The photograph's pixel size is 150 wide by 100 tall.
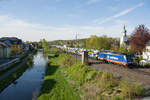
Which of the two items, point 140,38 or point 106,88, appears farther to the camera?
point 140,38

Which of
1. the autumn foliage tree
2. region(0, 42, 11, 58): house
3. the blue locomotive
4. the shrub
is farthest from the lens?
region(0, 42, 11, 58): house

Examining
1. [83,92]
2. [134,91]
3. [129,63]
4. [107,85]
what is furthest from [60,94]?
[129,63]

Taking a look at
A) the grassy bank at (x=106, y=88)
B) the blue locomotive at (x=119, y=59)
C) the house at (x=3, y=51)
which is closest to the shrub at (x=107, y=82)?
the grassy bank at (x=106, y=88)

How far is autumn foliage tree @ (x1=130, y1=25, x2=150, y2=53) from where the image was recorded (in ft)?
107

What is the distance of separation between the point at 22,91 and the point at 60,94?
21.2 feet

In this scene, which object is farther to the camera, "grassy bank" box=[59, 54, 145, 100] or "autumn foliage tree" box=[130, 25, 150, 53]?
"autumn foliage tree" box=[130, 25, 150, 53]

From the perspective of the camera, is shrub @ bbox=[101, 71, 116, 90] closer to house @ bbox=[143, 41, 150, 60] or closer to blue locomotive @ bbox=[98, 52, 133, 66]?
blue locomotive @ bbox=[98, 52, 133, 66]

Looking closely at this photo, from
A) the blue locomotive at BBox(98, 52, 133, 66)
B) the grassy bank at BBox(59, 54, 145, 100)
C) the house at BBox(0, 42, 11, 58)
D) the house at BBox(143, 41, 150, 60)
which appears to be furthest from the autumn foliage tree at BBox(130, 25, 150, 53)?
the house at BBox(0, 42, 11, 58)

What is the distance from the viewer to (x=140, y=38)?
3259cm

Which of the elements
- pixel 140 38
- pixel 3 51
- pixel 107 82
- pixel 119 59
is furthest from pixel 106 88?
pixel 3 51

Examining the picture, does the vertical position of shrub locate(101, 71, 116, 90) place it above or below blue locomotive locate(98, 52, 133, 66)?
below

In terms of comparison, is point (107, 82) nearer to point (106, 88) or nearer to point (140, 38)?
point (106, 88)

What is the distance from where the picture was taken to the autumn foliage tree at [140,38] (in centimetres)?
3266

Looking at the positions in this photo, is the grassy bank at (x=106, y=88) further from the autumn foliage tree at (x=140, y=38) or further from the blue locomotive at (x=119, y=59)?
the autumn foliage tree at (x=140, y=38)
